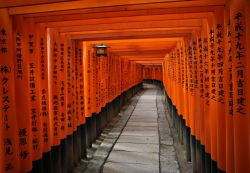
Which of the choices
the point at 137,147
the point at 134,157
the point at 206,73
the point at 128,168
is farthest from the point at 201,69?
the point at 137,147

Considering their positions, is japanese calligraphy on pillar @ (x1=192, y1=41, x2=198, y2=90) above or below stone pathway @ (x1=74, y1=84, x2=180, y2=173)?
above

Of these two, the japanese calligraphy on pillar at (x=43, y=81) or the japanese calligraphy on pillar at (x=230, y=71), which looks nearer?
the japanese calligraphy on pillar at (x=230, y=71)

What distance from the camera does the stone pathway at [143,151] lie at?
20.1 ft

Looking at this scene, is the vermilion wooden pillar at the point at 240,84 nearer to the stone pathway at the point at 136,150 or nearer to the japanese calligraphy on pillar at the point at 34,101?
the japanese calligraphy on pillar at the point at 34,101

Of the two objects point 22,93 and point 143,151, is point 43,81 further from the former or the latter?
point 143,151

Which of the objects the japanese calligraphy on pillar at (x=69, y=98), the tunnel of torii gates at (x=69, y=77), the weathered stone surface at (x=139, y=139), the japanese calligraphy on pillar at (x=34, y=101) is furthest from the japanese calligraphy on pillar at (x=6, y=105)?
the weathered stone surface at (x=139, y=139)

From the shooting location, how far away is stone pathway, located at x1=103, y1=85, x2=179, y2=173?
6.13 metres

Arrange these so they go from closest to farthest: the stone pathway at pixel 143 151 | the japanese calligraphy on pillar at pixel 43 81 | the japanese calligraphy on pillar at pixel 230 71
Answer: the japanese calligraphy on pillar at pixel 230 71, the japanese calligraphy on pillar at pixel 43 81, the stone pathway at pixel 143 151

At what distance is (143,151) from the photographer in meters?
7.45

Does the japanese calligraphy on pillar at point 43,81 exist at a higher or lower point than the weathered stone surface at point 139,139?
higher

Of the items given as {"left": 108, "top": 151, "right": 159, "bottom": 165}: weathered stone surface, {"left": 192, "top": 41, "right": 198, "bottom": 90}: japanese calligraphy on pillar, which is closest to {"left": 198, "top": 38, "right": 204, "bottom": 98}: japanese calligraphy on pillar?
{"left": 192, "top": 41, "right": 198, "bottom": 90}: japanese calligraphy on pillar

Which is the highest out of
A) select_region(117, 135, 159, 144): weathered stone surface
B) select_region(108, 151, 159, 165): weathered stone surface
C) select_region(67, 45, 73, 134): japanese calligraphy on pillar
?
select_region(67, 45, 73, 134): japanese calligraphy on pillar

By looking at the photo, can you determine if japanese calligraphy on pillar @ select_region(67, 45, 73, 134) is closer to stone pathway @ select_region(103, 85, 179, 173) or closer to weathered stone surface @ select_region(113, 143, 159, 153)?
stone pathway @ select_region(103, 85, 179, 173)

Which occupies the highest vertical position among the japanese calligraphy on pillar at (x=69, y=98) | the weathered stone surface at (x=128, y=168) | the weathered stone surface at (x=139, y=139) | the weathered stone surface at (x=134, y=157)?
the japanese calligraphy on pillar at (x=69, y=98)
